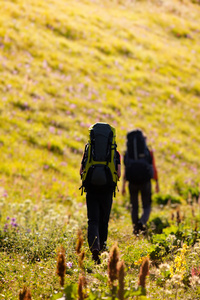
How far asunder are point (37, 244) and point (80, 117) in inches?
424

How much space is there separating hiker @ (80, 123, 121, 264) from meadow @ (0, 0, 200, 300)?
0.49m

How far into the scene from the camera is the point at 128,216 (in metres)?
11.0

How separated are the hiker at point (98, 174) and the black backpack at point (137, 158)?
2.23 m

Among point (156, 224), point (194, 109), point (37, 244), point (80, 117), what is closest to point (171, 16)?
point (194, 109)

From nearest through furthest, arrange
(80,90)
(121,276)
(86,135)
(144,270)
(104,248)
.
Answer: (121,276) < (144,270) < (104,248) < (86,135) < (80,90)

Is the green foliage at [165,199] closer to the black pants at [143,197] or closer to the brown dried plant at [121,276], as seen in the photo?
the black pants at [143,197]

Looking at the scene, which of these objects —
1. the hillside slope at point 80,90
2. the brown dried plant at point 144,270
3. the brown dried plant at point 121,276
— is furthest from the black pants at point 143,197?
the brown dried plant at point 121,276

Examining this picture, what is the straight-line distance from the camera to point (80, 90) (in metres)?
19.1

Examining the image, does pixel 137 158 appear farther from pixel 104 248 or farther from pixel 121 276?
pixel 121 276

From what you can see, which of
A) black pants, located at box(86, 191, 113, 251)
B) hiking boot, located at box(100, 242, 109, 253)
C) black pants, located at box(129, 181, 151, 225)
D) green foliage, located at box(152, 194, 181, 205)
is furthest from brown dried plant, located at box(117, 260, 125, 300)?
green foliage, located at box(152, 194, 181, 205)

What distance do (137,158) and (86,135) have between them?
7.81m

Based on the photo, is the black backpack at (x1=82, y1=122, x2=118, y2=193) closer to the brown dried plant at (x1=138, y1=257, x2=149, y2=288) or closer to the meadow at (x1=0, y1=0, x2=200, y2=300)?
the meadow at (x1=0, y1=0, x2=200, y2=300)

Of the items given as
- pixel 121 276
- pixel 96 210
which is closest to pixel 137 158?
pixel 96 210

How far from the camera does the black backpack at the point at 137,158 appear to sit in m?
8.18
